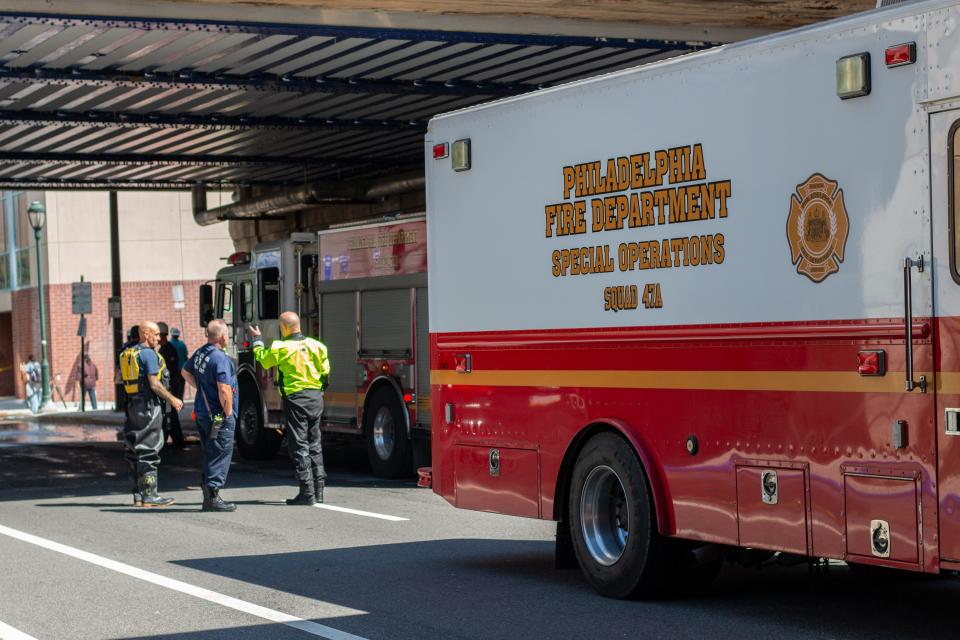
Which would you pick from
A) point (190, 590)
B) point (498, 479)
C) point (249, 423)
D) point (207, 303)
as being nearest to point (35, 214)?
point (207, 303)

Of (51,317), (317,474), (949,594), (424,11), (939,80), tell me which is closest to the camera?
(939,80)

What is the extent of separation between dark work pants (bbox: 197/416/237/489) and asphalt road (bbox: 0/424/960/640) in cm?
39

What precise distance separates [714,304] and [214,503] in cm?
762

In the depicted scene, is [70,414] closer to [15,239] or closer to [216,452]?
[15,239]

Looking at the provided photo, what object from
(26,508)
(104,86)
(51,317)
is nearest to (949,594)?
(26,508)

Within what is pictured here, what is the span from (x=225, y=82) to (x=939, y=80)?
44.0ft

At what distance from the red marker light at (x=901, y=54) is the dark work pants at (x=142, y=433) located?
9.79 meters

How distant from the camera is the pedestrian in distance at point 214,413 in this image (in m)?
14.7

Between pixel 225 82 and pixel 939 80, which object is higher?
pixel 225 82

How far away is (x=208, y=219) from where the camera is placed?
32219 mm

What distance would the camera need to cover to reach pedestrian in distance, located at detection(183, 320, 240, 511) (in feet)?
48.1

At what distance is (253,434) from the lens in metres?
21.2

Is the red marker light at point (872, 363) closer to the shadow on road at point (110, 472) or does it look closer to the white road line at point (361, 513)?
the white road line at point (361, 513)

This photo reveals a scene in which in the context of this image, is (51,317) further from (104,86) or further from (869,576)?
(869,576)
